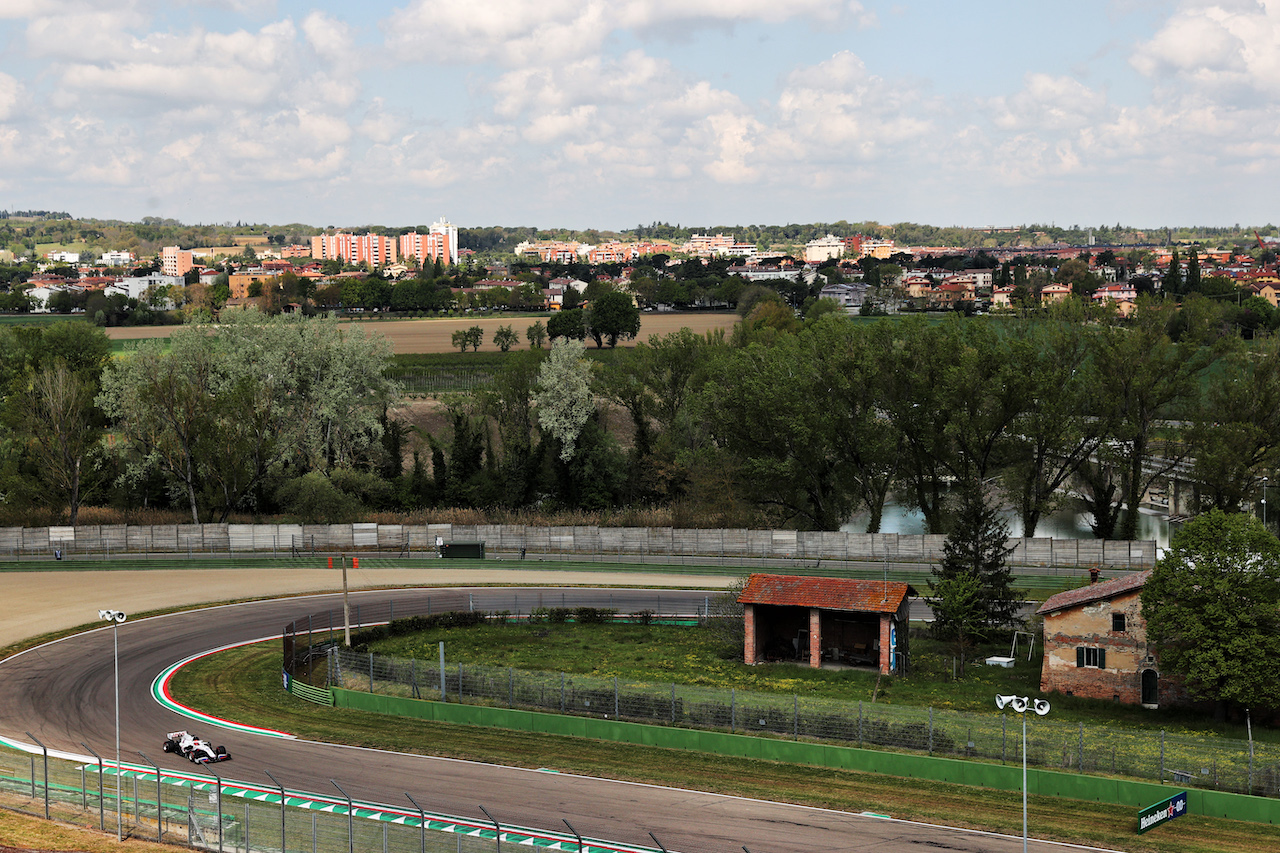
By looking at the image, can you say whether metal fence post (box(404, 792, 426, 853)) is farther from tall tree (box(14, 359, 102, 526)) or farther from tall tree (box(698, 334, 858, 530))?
tall tree (box(14, 359, 102, 526))

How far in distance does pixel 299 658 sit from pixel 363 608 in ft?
34.5

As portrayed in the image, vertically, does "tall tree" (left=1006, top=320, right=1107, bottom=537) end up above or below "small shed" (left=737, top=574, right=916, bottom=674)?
above

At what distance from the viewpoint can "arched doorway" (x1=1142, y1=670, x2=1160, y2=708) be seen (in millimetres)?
41156

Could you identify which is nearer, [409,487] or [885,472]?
[885,472]

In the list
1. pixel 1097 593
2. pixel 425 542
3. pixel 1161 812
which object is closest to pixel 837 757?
pixel 1161 812

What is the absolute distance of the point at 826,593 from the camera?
48.0 metres

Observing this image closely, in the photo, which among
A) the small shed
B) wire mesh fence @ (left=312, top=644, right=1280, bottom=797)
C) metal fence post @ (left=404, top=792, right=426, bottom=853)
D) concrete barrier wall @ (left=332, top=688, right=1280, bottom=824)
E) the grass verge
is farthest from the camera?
the small shed

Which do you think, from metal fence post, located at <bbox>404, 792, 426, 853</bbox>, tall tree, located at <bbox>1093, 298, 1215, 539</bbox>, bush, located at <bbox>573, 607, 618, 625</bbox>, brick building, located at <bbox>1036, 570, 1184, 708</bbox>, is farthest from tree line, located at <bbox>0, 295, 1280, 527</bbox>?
metal fence post, located at <bbox>404, 792, 426, 853</bbox>

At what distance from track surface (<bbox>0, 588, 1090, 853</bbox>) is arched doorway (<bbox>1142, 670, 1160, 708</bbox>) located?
15.5m

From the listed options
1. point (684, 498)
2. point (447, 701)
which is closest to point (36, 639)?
point (447, 701)

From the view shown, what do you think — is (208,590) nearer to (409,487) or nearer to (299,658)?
(299,658)

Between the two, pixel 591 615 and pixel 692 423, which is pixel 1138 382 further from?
pixel 591 615

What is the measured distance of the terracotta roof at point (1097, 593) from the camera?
4200cm

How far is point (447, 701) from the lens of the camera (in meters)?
40.7
